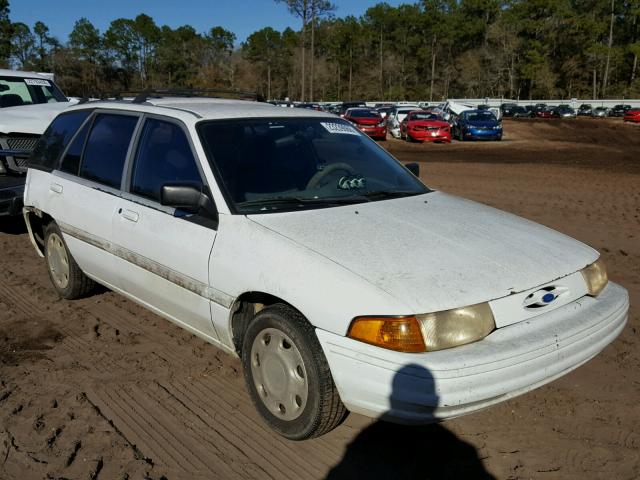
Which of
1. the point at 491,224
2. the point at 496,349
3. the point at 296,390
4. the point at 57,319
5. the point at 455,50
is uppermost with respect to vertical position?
the point at 455,50

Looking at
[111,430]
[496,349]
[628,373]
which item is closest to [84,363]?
[111,430]

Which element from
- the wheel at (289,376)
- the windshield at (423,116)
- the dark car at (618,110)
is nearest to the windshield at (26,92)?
the wheel at (289,376)

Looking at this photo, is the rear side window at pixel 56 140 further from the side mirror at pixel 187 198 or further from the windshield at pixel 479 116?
the windshield at pixel 479 116

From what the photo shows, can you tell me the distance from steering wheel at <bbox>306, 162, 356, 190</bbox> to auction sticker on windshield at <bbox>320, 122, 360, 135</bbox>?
421mm

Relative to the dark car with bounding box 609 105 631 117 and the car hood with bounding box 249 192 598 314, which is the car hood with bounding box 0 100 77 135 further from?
the dark car with bounding box 609 105 631 117

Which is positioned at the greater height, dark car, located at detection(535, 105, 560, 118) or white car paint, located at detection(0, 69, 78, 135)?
white car paint, located at detection(0, 69, 78, 135)

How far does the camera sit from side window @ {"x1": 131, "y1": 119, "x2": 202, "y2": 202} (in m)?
3.74

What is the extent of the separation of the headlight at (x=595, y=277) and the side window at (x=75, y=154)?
371cm

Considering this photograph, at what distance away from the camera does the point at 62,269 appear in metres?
5.21

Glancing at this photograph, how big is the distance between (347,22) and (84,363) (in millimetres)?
102050

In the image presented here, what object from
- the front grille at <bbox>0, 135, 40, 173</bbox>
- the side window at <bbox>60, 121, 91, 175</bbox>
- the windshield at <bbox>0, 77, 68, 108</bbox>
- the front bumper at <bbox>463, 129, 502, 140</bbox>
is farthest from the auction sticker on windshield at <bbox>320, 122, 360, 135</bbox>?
the front bumper at <bbox>463, 129, 502, 140</bbox>

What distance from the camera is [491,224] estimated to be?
11.8 feet

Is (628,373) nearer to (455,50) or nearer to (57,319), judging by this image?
(57,319)

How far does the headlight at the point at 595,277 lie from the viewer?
3.30 metres
